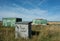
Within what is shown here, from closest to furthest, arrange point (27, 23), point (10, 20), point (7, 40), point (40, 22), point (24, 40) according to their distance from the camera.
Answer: point (7, 40) < point (24, 40) < point (27, 23) < point (10, 20) < point (40, 22)

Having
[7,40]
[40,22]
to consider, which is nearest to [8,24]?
[40,22]

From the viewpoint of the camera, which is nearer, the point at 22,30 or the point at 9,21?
the point at 22,30

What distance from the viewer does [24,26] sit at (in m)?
11.5

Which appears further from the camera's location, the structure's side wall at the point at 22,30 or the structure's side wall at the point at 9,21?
the structure's side wall at the point at 9,21

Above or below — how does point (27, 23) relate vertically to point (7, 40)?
above

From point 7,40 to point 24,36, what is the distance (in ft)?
8.03

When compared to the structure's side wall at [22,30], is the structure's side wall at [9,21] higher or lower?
higher

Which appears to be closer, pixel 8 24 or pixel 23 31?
pixel 23 31

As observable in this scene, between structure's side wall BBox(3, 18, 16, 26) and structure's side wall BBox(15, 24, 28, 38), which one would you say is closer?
structure's side wall BBox(15, 24, 28, 38)

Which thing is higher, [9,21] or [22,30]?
[9,21]

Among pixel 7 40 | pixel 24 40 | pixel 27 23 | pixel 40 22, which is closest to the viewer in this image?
pixel 7 40

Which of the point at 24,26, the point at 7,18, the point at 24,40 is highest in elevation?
the point at 7,18

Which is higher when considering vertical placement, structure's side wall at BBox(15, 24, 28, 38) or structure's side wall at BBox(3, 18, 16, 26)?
structure's side wall at BBox(3, 18, 16, 26)

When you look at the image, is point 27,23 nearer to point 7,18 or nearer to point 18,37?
point 18,37
